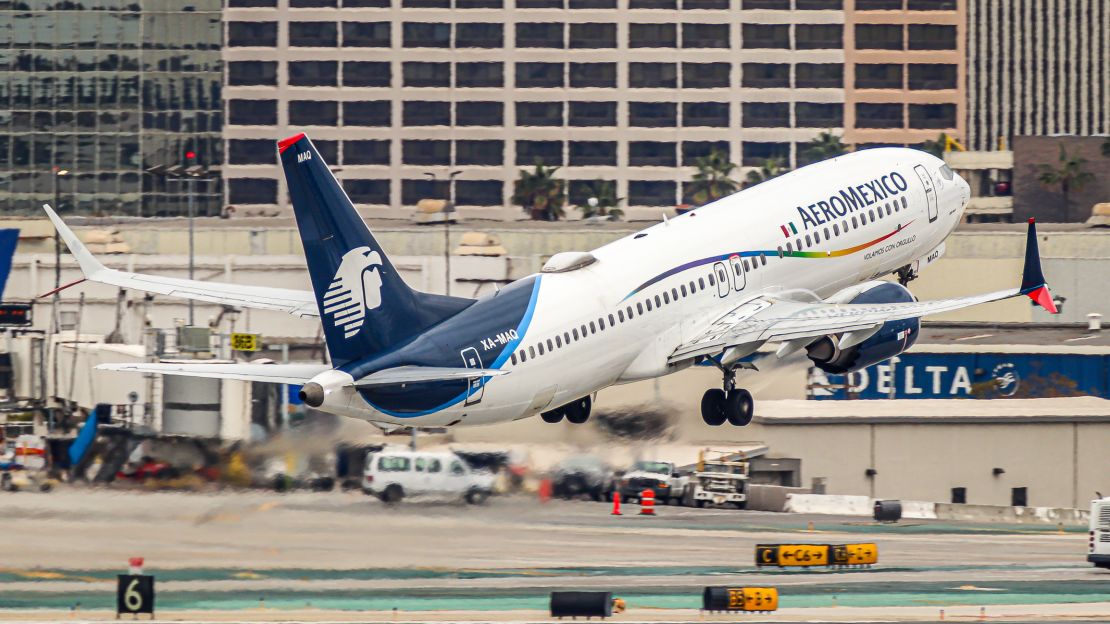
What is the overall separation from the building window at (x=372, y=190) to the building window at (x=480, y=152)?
7567 millimetres

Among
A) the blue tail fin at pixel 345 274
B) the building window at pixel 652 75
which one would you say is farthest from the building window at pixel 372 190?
the blue tail fin at pixel 345 274

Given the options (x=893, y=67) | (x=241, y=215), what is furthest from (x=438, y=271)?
(x=893, y=67)

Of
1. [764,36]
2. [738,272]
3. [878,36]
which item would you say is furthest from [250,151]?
[738,272]

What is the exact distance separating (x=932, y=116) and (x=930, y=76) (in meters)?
4.14

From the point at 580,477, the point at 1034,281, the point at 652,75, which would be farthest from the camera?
the point at 652,75

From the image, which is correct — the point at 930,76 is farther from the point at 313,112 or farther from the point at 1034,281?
the point at 1034,281

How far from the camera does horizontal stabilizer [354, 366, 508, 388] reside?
4578 cm

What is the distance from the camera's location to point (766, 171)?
17750 cm

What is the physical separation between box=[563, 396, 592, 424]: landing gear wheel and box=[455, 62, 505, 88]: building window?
5078 inches

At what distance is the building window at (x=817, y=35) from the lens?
188 meters

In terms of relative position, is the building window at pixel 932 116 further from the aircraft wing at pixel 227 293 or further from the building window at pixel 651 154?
the aircraft wing at pixel 227 293

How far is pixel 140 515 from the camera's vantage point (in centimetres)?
5516

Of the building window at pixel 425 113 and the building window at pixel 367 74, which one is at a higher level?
the building window at pixel 367 74

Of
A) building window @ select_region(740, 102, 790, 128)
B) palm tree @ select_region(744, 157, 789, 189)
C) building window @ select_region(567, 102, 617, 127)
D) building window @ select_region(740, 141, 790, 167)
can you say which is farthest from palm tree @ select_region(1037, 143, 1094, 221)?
building window @ select_region(567, 102, 617, 127)
